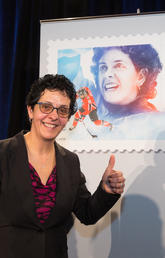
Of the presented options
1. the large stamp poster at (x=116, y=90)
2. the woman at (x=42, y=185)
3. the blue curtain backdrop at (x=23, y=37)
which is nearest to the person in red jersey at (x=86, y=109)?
the large stamp poster at (x=116, y=90)

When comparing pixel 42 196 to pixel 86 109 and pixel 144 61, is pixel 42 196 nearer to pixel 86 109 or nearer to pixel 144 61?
pixel 86 109

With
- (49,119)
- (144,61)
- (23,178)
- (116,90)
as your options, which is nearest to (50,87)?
(49,119)

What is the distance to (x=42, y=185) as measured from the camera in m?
1.27

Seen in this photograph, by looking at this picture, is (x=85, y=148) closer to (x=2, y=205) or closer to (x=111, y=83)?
(x=111, y=83)

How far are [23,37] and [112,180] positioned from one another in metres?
1.42

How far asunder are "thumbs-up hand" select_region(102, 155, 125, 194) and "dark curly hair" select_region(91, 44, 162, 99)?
561 mm

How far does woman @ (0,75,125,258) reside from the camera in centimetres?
120

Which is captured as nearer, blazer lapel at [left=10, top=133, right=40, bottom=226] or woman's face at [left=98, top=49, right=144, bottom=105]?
blazer lapel at [left=10, top=133, right=40, bottom=226]

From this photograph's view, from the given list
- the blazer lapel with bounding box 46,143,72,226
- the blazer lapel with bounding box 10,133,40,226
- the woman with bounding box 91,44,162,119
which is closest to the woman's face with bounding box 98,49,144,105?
the woman with bounding box 91,44,162,119

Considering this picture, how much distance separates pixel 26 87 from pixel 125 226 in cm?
119

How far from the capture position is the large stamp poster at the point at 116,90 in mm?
1629

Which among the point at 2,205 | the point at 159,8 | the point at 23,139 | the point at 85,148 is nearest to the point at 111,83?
the point at 85,148

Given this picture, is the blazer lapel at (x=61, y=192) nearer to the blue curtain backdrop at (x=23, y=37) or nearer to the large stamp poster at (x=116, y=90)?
the large stamp poster at (x=116, y=90)

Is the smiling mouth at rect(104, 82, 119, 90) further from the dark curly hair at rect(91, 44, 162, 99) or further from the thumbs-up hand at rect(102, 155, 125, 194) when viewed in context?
the thumbs-up hand at rect(102, 155, 125, 194)
